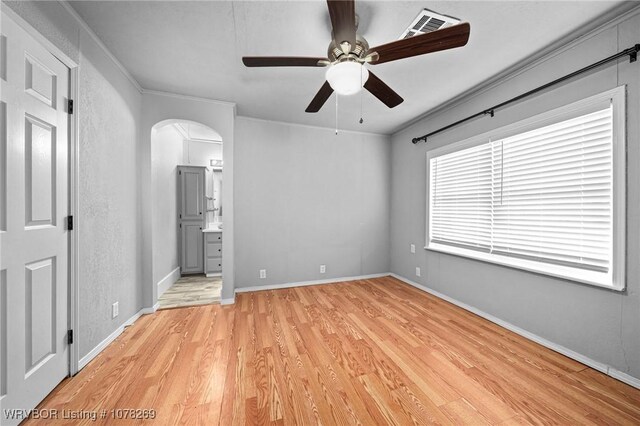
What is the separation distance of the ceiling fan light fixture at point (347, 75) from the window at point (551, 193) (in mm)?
1903

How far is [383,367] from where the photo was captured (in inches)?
69.1

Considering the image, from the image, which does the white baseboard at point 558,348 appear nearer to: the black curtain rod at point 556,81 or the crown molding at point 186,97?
the black curtain rod at point 556,81

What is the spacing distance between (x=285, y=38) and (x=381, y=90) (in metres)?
0.88

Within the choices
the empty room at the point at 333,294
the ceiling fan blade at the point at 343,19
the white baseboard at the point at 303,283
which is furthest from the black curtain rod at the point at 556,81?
the white baseboard at the point at 303,283

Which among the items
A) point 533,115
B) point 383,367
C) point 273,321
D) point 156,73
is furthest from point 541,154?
point 156,73

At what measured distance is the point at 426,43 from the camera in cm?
136

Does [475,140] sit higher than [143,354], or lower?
higher

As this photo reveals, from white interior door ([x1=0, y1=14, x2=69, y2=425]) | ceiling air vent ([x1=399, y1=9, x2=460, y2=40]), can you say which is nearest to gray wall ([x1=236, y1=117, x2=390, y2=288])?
white interior door ([x1=0, y1=14, x2=69, y2=425])

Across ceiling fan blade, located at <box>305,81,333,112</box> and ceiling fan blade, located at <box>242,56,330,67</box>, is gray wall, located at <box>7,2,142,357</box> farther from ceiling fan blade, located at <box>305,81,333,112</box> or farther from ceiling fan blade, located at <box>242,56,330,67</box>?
ceiling fan blade, located at <box>305,81,333,112</box>

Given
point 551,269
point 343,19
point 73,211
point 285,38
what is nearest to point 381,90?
point 343,19

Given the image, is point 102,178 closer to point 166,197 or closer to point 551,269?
point 166,197

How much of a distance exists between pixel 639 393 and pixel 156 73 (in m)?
4.67

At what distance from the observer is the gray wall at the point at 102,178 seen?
5.48 feet

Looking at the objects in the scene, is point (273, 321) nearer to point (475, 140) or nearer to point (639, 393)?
point (639, 393)
